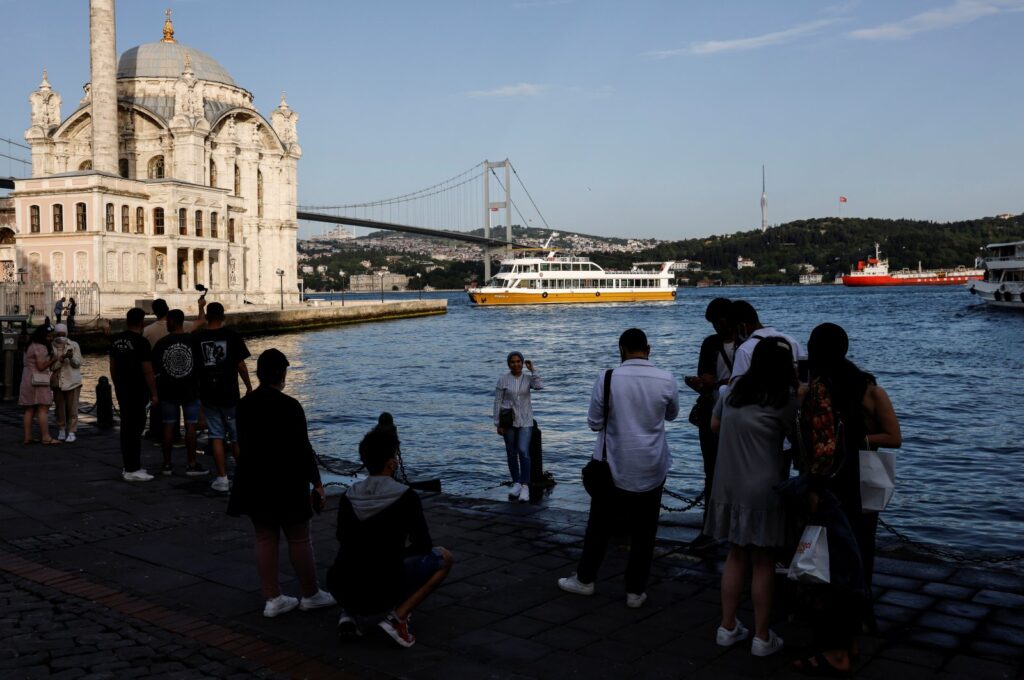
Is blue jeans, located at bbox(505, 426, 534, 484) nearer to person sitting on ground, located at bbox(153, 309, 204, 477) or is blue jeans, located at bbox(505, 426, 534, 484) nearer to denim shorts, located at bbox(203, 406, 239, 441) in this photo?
denim shorts, located at bbox(203, 406, 239, 441)

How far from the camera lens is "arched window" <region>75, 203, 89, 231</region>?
42.1 m

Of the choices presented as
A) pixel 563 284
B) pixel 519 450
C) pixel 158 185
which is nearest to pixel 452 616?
pixel 519 450

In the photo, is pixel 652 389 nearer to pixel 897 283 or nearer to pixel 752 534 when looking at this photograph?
pixel 752 534

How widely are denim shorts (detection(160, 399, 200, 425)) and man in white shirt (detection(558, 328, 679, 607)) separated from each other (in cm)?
475

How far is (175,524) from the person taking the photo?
6574 millimetres

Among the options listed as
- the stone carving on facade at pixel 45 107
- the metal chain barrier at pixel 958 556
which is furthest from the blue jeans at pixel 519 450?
the stone carving on facade at pixel 45 107

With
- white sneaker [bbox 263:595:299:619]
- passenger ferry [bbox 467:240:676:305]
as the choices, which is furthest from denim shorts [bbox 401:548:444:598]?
passenger ferry [bbox 467:240:676:305]

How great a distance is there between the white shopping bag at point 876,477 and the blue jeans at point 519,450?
388 cm

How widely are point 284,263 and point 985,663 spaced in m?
58.7

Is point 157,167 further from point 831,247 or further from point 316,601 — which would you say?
point 831,247

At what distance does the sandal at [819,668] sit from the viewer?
12.4 ft

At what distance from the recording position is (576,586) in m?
4.91

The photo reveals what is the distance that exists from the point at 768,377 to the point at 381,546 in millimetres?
1936

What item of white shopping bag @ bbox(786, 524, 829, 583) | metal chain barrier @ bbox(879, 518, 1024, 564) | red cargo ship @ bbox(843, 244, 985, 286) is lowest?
metal chain barrier @ bbox(879, 518, 1024, 564)
